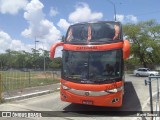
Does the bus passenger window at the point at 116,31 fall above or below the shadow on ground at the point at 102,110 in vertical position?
above

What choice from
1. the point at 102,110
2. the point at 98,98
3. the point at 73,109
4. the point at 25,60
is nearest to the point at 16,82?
the point at 73,109

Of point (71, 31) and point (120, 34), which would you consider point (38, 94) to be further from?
point (120, 34)

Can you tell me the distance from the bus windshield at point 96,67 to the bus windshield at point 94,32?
28.6 inches

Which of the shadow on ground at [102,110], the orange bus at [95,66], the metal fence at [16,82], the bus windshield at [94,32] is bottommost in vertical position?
the shadow on ground at [102,110]

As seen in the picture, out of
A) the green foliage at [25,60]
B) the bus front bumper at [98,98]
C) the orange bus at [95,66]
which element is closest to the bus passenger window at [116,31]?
the orange bus at [95,66]

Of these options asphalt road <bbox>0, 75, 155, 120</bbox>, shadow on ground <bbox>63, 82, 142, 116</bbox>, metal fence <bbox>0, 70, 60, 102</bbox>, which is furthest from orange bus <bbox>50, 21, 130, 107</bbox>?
metal fence <bbox>0, 70, 60, 102</bbox>

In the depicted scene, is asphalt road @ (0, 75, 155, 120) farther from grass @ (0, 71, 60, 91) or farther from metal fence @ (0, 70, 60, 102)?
grass @ (0, 71, 60, 91)

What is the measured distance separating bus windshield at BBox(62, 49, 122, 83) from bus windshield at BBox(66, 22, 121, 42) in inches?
28.6

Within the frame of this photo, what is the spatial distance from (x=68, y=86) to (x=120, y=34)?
316cm

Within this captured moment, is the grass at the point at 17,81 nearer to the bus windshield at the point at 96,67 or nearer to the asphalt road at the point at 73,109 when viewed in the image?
the asphalt road at the point at 73,109

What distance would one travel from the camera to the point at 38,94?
621 inches

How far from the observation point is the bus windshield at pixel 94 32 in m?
11.8

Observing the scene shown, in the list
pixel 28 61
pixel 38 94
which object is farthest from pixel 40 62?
pixel 38 94

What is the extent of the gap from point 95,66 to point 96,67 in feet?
0.19
